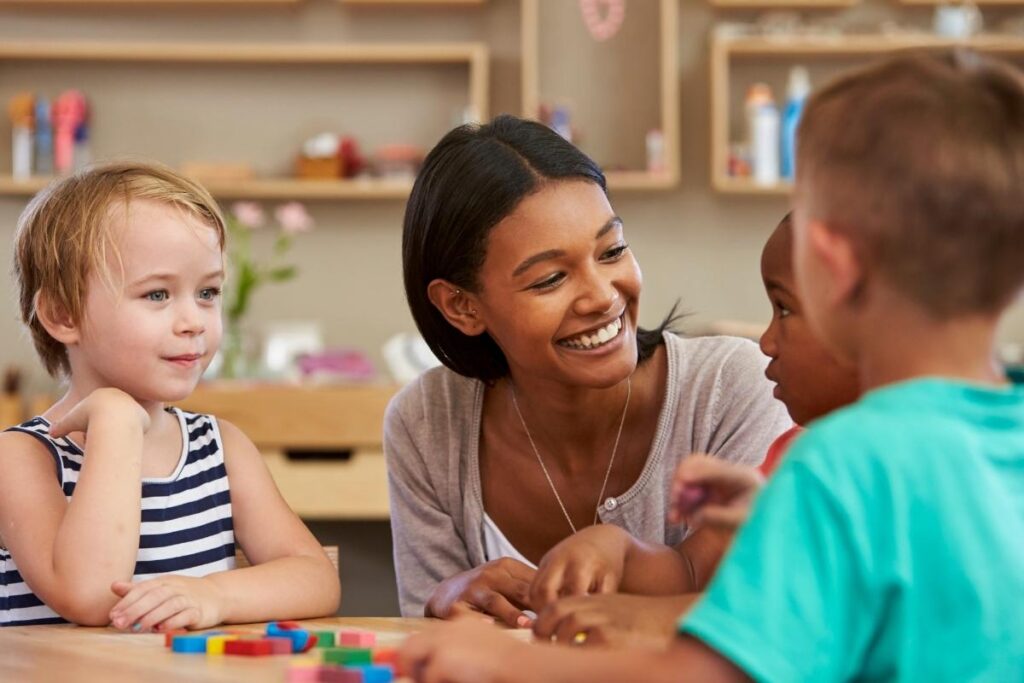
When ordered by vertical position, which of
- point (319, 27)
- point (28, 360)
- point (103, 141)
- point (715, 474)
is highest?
point (319, 27)

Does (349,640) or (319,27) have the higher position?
(319,27)

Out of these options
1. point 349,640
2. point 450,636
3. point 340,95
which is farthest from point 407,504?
point 340,95

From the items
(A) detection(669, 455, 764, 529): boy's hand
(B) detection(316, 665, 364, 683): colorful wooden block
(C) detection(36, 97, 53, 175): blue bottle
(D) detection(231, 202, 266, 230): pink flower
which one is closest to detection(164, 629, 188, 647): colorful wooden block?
(B) detection(316, 665, 364, 683): colorful wooden block

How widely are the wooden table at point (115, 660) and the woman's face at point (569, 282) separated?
18.3 inches

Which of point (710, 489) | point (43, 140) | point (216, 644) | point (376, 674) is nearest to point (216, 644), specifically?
point (216, 644)

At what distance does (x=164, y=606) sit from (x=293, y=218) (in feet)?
8.29

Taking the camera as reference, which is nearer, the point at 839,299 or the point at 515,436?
the point at 839,299

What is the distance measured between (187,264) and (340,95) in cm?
245

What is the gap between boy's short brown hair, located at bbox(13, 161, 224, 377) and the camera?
1.34 metres

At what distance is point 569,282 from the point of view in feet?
4.82

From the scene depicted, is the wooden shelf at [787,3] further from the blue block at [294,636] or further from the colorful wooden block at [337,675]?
the colorful wooden block at [337,675]

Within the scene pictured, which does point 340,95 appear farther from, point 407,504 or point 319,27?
point 407,504

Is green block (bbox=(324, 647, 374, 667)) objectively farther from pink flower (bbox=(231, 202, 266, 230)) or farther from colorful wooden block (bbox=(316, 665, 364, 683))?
pink flower (bbox=(231, 202, 266, 230))

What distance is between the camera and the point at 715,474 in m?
0.72
